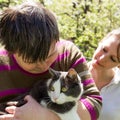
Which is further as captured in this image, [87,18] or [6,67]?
[87,18]

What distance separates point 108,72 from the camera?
10.5ft

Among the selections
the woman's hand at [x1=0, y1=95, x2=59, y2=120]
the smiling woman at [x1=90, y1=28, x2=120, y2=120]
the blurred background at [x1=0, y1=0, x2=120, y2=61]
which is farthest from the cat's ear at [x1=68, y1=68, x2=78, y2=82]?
the blurred background at [x1=0, y1=0, x2=120, y2=61]

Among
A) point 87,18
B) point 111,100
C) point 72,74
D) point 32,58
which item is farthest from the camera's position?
point 87,18

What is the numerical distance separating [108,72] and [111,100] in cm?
25

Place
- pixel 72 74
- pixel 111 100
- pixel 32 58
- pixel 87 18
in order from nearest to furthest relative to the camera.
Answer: pixel 32 58 → pixel 72 74 → pixel 111 100 → pixel 87 18

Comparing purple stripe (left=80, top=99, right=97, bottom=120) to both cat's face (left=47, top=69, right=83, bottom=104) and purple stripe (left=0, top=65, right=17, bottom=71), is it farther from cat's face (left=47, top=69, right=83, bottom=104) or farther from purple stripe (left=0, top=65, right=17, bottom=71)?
purple stripe (left=0, top=65, right=17, bottom=71)

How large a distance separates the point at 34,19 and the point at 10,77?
16.8 inches

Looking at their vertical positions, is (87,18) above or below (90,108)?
below

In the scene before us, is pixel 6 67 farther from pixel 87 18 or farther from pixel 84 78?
pixel 87 18

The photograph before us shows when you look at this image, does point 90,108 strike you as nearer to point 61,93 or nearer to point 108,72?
point 61,93

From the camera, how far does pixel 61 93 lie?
2.10 meters

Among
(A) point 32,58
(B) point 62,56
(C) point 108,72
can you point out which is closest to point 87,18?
(C) point 108,72

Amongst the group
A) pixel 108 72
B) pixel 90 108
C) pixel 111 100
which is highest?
pixel 90 108

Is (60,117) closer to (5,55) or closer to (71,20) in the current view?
(5,55)
